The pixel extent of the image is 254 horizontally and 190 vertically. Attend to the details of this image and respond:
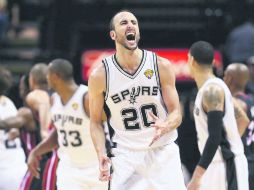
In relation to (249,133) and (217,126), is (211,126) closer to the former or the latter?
(217,126)

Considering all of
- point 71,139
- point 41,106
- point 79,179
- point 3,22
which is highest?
point 3,22

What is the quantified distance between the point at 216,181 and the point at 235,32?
20.9 feet

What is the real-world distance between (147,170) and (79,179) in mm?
1505

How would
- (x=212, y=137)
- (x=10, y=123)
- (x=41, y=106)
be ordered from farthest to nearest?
(x=41, y=106)
(x=10, y=123)
(x=212, y=137)

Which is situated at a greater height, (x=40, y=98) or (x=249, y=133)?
(x=40, y=98)

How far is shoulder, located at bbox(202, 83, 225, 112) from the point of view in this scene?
6.99 metres

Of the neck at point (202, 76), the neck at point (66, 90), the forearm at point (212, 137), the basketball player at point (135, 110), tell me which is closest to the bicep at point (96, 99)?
the basketball player at point (135, 110)

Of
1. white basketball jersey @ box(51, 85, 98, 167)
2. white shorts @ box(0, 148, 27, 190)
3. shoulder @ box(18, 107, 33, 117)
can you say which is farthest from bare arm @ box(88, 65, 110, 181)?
shoulder @ box(18, 107, 33, 117)

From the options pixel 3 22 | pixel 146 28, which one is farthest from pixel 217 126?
pixel 3 22

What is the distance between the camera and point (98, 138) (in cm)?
664

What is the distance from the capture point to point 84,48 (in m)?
13.7

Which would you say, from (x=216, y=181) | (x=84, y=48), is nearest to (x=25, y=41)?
(x=84, y=48)

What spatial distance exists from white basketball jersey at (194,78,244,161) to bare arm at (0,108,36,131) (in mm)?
1970

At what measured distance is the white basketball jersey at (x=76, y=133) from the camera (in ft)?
26.2
